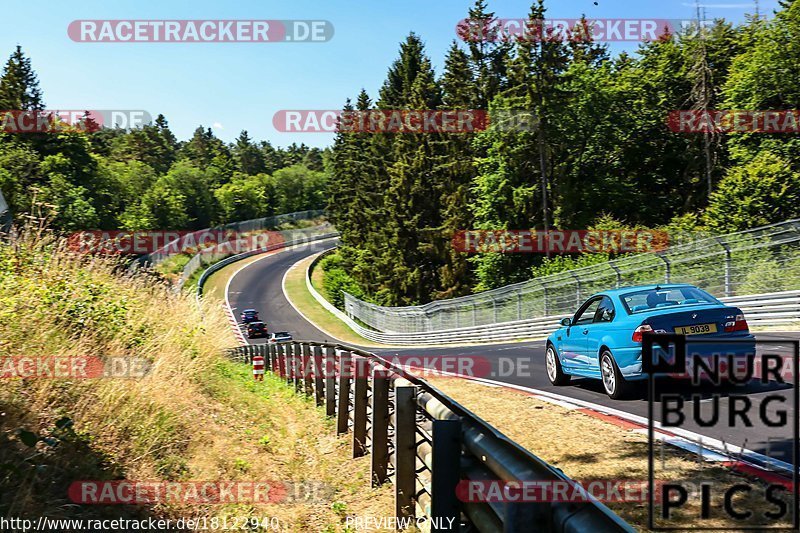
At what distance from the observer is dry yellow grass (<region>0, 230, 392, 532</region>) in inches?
Result: 190

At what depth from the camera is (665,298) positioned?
9086 mm

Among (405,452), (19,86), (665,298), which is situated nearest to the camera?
(405,452)

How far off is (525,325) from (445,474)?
Result: 23963mm

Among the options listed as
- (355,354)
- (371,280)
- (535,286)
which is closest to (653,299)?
(355,354)

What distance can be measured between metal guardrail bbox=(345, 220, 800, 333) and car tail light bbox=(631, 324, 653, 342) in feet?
31.6

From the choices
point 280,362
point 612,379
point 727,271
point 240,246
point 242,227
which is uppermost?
point 242,227

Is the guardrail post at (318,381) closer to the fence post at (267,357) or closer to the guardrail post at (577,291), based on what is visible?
the fence post at (267,357)

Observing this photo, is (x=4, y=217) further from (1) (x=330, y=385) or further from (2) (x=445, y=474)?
(2) (x=445, y=474)

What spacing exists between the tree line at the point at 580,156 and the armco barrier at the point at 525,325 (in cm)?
814

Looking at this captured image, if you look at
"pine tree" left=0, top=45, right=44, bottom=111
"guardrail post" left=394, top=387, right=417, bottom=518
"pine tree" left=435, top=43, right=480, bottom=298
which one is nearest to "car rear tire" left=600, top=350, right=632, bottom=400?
"guardrail post" left=394, top=387, right=417, bottom=518

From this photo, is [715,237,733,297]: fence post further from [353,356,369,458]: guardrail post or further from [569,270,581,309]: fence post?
[353,356,369,458]: guardrail post

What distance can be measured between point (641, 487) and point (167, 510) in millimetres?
3731

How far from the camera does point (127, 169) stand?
98062mm

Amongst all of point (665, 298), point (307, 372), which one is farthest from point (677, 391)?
point (307, 372)
